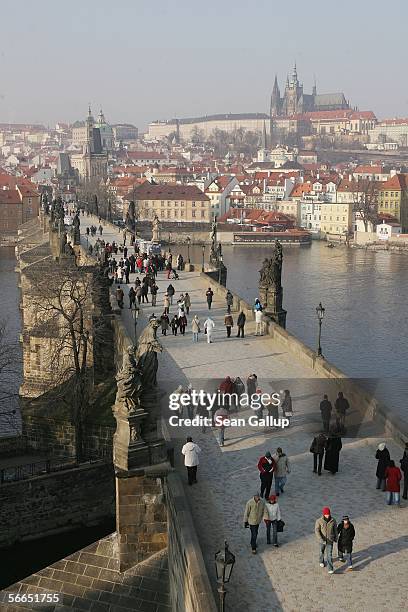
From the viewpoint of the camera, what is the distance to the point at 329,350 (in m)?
38.0

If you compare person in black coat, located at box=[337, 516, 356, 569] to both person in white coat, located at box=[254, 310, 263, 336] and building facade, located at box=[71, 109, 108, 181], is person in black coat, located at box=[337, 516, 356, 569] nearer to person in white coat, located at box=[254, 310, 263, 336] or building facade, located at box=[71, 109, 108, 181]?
person in white coat, located at box=[254, 310, 263, 336]

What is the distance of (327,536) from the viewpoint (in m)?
9.70

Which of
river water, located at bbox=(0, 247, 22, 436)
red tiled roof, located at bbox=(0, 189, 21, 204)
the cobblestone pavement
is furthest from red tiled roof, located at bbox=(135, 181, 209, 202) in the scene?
the cobblestone pavement

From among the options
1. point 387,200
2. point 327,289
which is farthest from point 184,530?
point 387,200

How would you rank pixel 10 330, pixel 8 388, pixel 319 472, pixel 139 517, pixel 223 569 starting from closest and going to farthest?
pixel 223 569
pixel 319 472
pixel 139 517
pixel 8 388
pixel 10 330

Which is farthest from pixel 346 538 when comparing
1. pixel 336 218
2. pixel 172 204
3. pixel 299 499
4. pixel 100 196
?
pixel 172 204

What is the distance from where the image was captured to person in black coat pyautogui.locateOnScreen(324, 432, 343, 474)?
12375 millimetres

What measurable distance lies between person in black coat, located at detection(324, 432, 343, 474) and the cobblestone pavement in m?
0.15

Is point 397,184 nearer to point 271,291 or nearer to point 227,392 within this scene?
point 271,291

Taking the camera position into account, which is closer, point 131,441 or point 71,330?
point 131,441

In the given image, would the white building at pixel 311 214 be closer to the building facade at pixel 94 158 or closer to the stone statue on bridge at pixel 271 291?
the building facade at pixel 94 158

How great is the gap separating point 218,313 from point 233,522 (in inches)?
591

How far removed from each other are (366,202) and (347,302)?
185 ft

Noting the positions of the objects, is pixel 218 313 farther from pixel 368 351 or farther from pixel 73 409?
pixel 368 351
